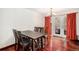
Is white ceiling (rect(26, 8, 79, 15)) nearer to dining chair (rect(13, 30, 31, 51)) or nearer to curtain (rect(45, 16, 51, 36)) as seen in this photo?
curtain (rect(45, 16, 51, 36))

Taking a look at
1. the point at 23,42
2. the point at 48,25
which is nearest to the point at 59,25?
the point at 48,25

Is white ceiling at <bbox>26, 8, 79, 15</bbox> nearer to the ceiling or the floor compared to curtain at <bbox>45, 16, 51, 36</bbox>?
nearer to the ceiling

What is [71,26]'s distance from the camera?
2078mm

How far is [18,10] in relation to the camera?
2.07m

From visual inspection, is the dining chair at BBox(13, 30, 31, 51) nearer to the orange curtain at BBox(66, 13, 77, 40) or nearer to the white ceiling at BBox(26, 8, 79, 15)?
the white ceiling at BBox(26, 8, 79, 15)

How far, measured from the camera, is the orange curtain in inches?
80.8

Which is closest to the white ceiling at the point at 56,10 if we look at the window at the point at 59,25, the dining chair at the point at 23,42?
the window at the point at 59,25

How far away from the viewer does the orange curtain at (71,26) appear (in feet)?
6.73

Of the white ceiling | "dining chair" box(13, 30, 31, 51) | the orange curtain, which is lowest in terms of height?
"dining chair" box(13, 30, 31, 51)

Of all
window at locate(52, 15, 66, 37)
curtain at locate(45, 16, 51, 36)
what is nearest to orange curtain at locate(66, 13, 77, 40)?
window at locate(52, 15, 66, 37)

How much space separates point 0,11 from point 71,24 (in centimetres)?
119
